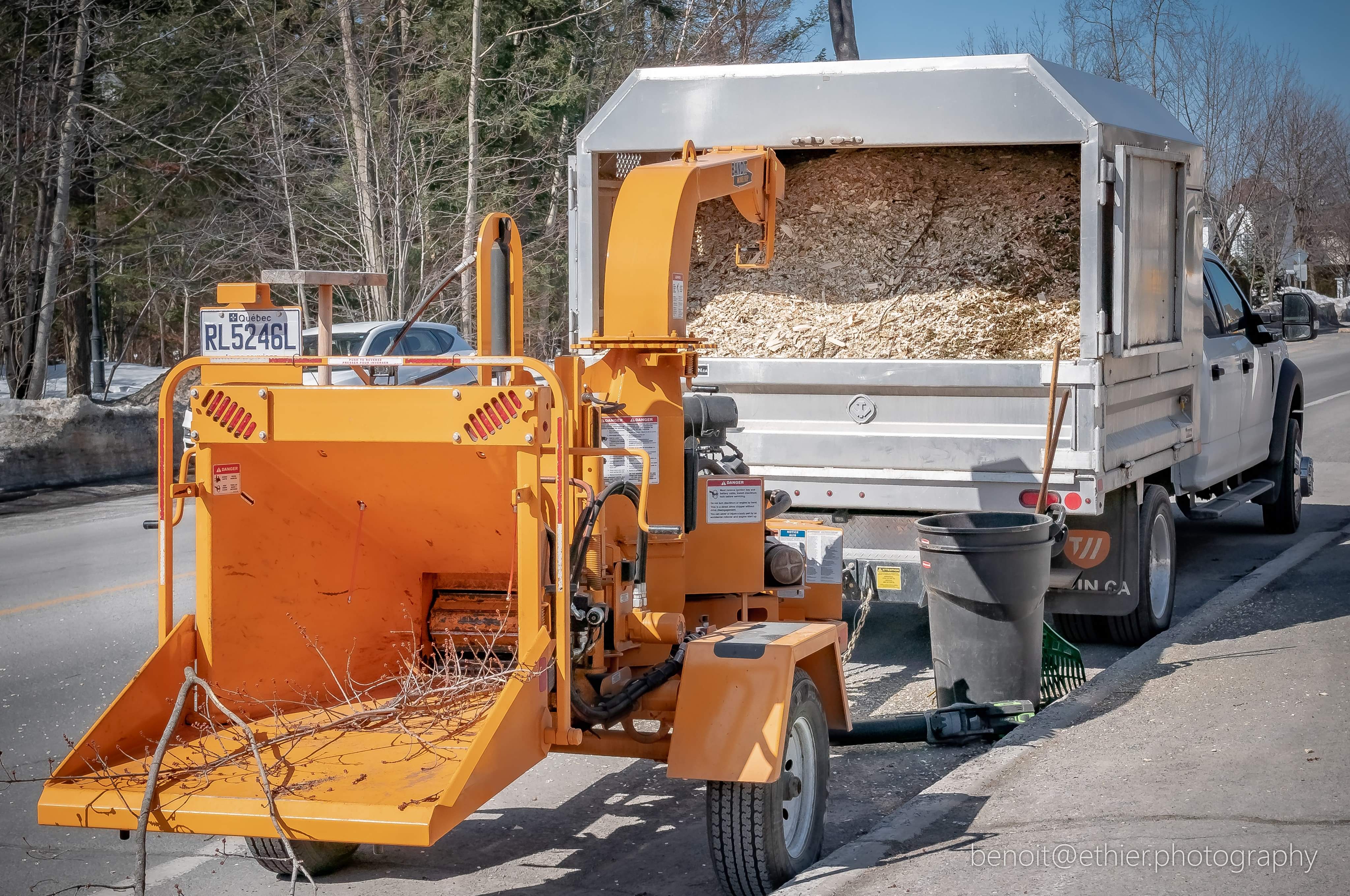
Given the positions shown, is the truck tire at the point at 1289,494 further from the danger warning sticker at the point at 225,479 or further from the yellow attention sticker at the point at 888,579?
the danger warning sticker at the point at 225,479

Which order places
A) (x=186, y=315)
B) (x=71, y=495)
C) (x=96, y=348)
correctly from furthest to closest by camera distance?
(x=186, y=315)
(x=96, y=348)
(x=71, y=495)

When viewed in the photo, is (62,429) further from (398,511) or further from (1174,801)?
(1174,801)

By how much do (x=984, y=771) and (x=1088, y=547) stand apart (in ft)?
8.52

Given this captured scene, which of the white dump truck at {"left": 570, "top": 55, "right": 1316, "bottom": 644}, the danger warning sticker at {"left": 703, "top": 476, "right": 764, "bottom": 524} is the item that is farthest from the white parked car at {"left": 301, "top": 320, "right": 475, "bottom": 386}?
the danger warning sticker at {"left": 703, "top": 476, "right": 764, "bottom": 524}

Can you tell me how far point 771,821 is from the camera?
4117 mm

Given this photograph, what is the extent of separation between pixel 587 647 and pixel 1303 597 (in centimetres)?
586

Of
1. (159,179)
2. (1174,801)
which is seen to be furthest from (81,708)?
(159,179)

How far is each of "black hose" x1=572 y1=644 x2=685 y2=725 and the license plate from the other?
145 centimetres

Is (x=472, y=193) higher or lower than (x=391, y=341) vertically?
higher

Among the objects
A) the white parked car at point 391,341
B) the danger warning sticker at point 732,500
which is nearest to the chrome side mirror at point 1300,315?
the danger warning sticker at point 732,500

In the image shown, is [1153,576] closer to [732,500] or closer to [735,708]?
[732,500]

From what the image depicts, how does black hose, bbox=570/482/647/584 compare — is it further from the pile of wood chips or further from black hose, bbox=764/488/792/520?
the pile of wood chips

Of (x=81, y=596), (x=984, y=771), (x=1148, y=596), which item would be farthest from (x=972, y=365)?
(x=81, y=596)

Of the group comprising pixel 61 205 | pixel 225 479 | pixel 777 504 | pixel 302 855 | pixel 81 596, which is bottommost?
pixel 302 855
